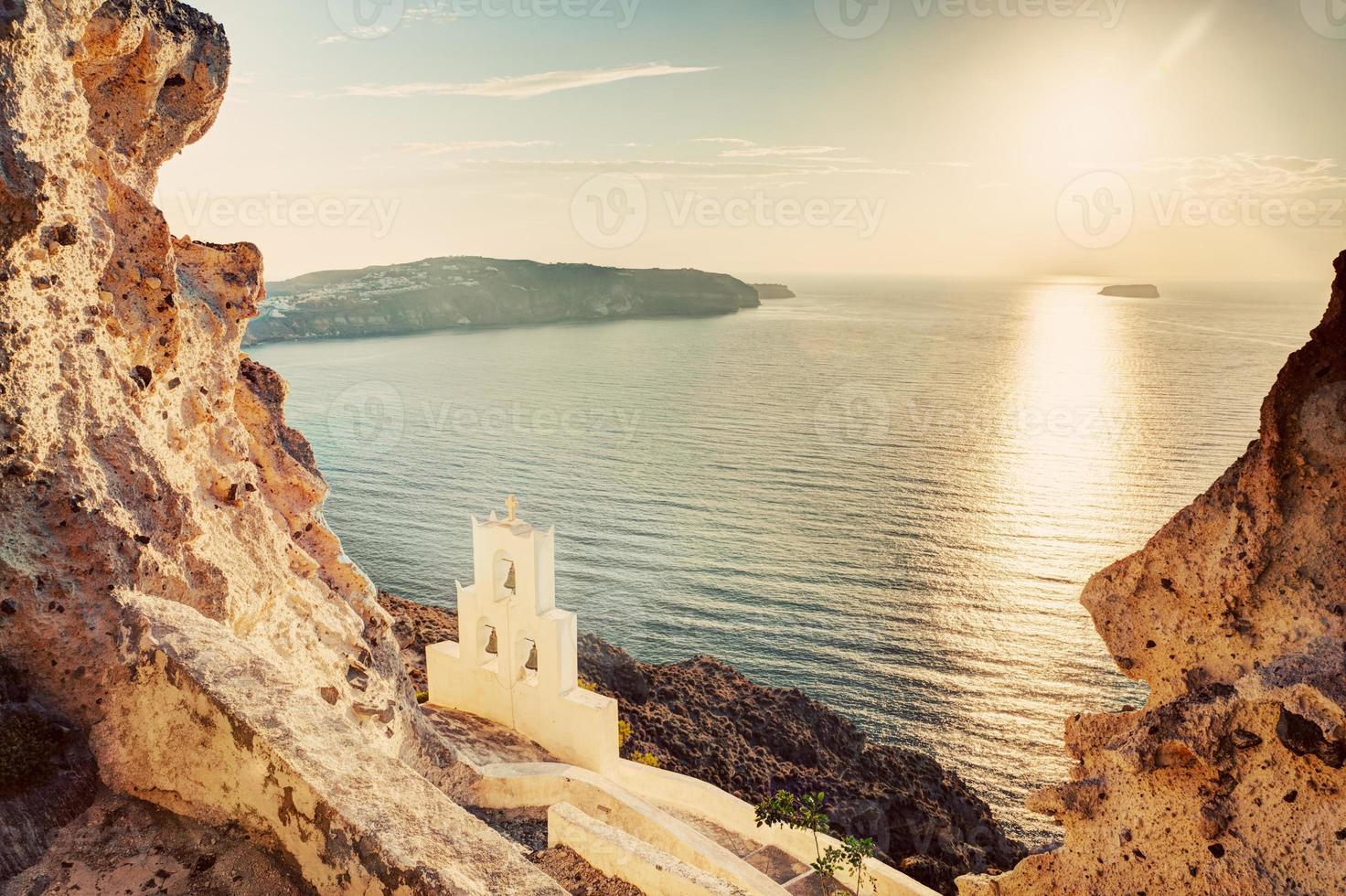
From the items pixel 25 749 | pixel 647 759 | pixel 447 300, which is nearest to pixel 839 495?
pixel 647 759

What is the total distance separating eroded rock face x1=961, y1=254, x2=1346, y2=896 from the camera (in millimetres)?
7062

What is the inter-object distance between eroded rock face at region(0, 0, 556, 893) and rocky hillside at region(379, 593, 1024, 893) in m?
A: 12.9

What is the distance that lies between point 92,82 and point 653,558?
41.7 m

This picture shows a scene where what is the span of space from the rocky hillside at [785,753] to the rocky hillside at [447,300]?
12557cm

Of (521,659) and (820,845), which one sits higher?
(521,659)

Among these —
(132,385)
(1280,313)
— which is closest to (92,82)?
(132,385)

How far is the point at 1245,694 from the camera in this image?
7.46 metres

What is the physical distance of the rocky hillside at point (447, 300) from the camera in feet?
504

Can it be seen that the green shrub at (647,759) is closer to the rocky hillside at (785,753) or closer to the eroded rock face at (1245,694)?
the rocky hillside at (785,753)

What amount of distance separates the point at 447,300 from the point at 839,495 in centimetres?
12954

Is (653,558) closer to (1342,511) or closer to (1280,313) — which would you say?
(1342,511)

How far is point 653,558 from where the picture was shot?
50250 millimetres

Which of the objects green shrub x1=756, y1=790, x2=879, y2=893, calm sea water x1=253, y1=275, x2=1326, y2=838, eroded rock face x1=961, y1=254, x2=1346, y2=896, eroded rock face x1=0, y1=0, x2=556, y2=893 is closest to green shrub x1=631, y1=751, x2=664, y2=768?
green shrub x1=756, y1=790, x2=879, y2=893

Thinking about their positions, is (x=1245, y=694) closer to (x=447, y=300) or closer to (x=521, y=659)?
(x=521, y=659)
